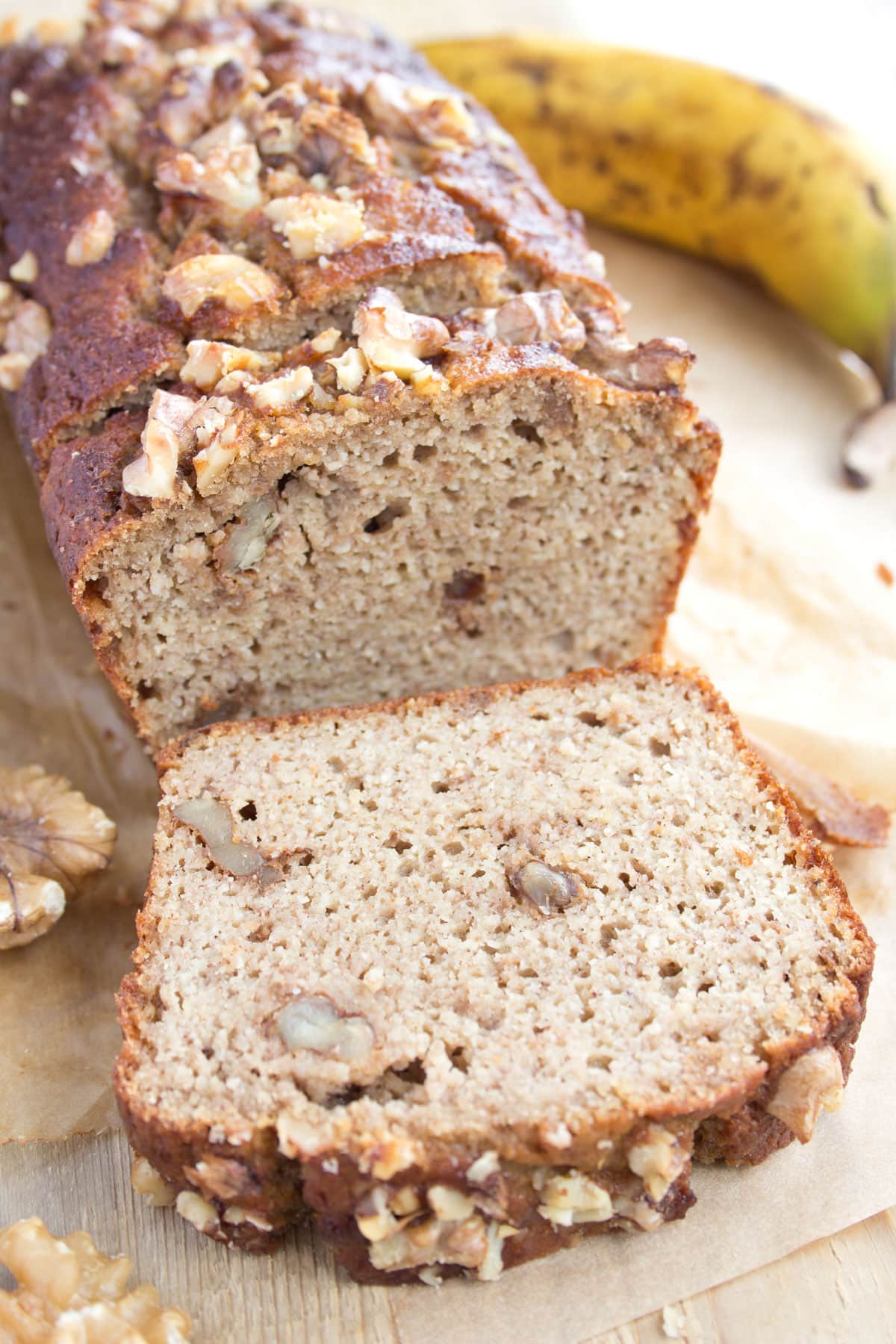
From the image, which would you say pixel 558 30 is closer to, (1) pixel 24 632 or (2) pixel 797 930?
(1) pixel 24 632

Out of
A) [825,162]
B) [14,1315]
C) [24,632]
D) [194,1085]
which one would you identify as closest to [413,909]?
[194,1085]

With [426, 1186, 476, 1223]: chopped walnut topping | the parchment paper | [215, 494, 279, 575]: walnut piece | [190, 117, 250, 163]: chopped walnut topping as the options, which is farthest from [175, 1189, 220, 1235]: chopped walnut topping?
[190, 117, 250, 163]: chopped walnut topping

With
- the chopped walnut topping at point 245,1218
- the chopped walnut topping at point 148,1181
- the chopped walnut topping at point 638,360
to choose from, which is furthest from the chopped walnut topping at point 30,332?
the chopped walnut topping at point 245,1218

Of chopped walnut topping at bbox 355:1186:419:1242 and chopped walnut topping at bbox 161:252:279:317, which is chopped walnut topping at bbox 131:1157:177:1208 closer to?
chopped walnut topping at bbox 355:1186:419:1242

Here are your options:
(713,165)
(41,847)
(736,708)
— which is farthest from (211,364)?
(713,165)

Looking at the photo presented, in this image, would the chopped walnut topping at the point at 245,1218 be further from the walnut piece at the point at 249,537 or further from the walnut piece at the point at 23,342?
the walnut piece at the point at 23,342

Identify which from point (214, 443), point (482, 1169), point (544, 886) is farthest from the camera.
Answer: point (214, 443)

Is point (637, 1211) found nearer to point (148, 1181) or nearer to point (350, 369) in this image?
point (148, 1181)
